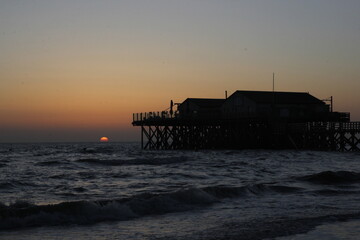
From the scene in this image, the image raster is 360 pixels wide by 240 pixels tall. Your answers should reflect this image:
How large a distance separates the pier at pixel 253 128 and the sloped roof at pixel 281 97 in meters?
0.60

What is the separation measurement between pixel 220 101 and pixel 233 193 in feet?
172

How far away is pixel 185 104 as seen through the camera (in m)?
66.1

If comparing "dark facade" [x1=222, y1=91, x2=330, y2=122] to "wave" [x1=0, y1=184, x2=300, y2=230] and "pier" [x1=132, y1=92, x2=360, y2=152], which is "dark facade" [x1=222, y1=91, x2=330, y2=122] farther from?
"wave" [x1=0, y1=184, x2=300, y2=230]

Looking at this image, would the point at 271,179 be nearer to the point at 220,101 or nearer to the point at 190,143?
the point at 190,143

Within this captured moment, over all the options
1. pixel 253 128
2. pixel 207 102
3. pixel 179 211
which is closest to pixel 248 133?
pixel 253 128

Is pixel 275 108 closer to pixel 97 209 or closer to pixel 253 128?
pixel 253 128

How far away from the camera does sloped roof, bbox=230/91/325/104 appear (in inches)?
2217

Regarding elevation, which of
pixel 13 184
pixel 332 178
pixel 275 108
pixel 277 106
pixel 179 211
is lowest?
pixel 179 211

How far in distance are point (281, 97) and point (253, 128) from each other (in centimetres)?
602

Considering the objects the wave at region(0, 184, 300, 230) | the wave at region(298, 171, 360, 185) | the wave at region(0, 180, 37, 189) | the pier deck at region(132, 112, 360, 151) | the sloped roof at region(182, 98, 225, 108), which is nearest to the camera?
the wave at region(0, 184, 300, 230)

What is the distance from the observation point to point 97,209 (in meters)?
13.1

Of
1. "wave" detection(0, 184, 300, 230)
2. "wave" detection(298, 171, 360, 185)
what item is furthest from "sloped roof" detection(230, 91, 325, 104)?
"wave" detection(0, 184, 300, 230)

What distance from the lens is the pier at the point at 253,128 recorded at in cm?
4941

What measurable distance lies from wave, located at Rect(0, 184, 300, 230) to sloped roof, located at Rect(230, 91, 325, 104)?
41323mm
